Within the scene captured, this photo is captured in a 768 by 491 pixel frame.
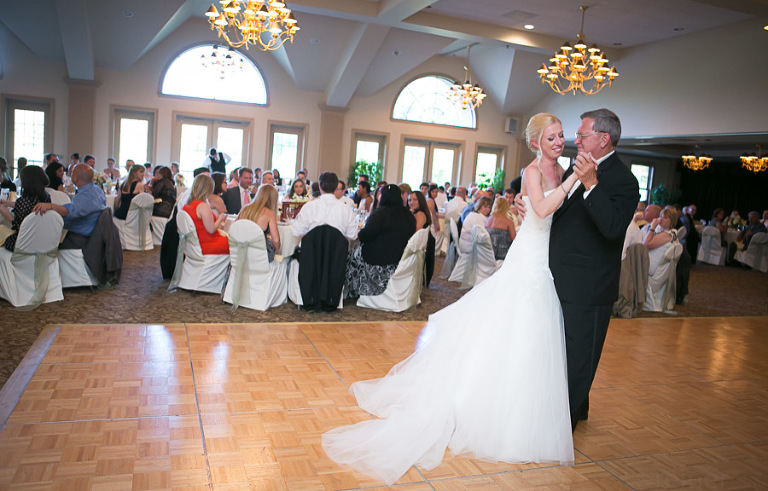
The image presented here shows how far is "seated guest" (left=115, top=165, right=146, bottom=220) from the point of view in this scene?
7922 mm

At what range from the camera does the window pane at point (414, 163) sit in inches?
665

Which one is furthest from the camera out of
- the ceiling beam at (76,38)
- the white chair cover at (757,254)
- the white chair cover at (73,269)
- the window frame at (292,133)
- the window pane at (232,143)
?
the window frame at (292,133)

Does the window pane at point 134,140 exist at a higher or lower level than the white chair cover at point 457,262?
higher

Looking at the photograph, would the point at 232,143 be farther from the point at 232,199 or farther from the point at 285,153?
the point at 232,199

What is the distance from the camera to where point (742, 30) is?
439 inches

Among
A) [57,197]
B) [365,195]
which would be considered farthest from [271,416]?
[365,195]

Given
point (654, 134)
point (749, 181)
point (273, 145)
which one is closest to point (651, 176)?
point (749, 181)

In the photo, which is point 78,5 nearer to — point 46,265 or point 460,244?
point 46,265

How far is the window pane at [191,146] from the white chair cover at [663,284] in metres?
11.3

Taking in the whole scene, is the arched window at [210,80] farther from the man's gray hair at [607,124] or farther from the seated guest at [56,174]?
the man's gray hair at [607,124]

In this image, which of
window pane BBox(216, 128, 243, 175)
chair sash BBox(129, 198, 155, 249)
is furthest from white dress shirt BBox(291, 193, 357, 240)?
window pane BBox(216, 128, 243, 175)

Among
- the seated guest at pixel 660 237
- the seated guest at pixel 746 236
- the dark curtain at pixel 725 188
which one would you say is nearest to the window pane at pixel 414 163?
the seated guest at pixel 746 236

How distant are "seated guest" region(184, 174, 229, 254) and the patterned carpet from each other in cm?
52

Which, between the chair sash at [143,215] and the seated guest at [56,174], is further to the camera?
the chair sash at [143,215]
